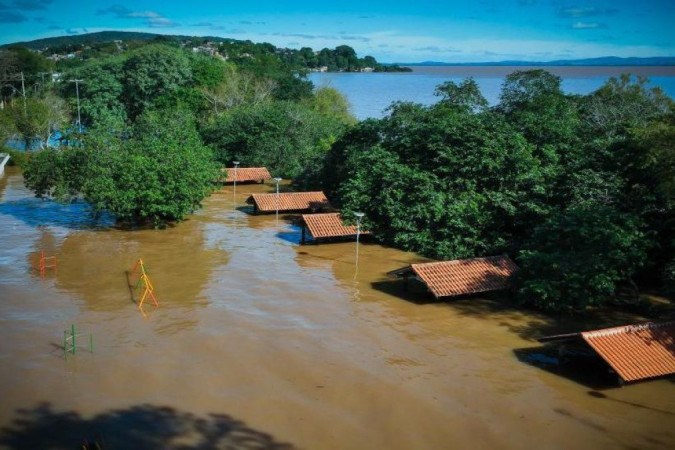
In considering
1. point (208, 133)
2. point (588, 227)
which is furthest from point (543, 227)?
point (208, 133)

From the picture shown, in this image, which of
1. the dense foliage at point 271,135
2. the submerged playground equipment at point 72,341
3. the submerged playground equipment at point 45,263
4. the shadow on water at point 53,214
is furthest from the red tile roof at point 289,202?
the submerged playground equipment at point 72,341

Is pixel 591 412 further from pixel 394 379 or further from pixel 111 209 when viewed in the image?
pixel 111 209

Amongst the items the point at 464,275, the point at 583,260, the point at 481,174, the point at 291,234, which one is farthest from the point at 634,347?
the point at 291,234

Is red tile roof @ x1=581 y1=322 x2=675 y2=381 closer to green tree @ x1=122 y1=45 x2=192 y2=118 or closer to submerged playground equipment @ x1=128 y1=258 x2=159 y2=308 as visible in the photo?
submerged playground equipment @ x1=128 y1=258 x2=159 y2=308

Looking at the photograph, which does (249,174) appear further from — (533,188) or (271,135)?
(533,188)

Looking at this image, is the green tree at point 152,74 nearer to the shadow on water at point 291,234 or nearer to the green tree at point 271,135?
the green tree at point 271,135
